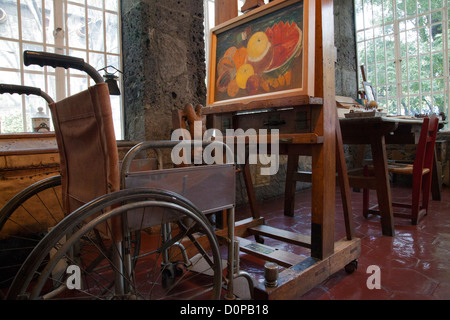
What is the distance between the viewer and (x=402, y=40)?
486 cm

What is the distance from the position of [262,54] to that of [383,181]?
56.5 inches

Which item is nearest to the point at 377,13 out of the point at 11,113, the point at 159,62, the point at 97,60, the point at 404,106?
the point at 404,106

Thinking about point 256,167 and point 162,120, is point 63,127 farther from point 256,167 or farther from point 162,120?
point 256,167

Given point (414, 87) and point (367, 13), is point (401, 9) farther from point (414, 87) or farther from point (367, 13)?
point (414, 87)

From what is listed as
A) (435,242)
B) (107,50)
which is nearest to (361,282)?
(435,242)

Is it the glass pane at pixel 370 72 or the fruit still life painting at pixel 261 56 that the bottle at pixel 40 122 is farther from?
the glass pane at pixel 370 72

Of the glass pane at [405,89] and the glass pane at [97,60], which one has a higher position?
the glass pane at [405,89]

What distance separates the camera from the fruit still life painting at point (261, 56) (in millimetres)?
1555

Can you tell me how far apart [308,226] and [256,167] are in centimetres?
119

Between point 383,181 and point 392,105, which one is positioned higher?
point 392,105

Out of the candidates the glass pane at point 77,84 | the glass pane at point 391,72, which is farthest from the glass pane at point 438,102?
the glass pane at point 77,84

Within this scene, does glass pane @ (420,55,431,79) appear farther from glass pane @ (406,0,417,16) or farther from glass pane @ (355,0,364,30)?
glass pane @ (355,0,364,30)

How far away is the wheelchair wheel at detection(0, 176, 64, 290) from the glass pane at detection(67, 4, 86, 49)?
4.14ft

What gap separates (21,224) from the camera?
A: 1908 millimetres
